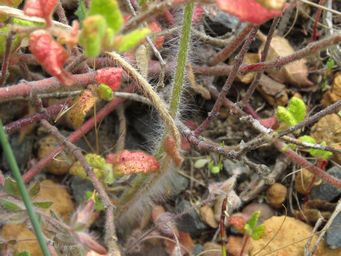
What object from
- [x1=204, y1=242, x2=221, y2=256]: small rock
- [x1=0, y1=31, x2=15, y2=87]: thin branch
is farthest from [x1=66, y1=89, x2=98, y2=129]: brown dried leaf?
[x1=204, y1=242, x2=221, y2=256]: small rock

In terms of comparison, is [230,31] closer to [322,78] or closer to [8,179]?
[322,78]

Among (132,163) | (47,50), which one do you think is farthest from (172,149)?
(47,50)

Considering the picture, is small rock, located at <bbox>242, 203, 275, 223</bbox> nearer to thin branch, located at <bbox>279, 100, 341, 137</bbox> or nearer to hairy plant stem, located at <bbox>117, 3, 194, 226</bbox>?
hairy plant stem, located at <bbox>117, 3, 194, 226</bbox>

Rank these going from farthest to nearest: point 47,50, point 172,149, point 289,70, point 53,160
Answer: point 289,70 < point 53,160 < point 172,149 < point 47,50

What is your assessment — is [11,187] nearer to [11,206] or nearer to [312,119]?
[11,206]

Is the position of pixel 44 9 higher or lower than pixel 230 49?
higher

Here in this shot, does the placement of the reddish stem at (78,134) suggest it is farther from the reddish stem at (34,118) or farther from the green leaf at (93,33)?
the green leaf at (93,33)

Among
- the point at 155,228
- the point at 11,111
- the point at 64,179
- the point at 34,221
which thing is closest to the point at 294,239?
the point at 155,228
